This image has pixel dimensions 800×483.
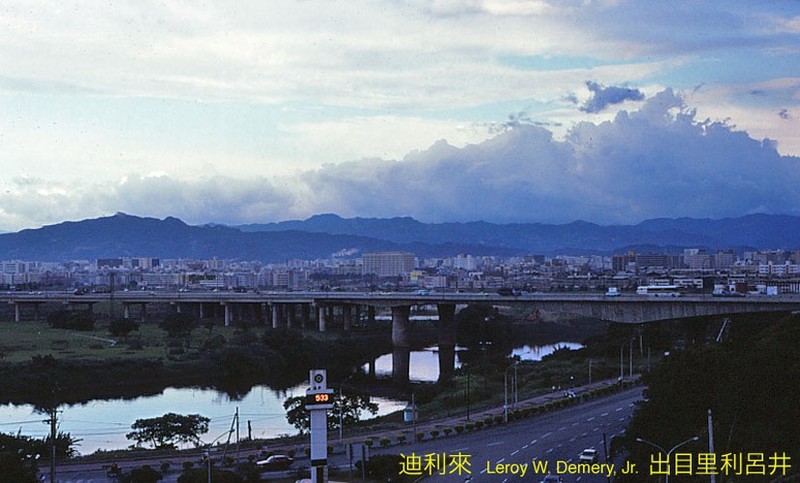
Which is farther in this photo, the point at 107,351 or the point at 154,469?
the point at 107,351

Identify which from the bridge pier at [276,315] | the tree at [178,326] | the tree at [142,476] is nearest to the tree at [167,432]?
the tree at [142,476]

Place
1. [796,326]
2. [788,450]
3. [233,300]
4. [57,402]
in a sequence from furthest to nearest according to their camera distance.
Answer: [233,300] < [57,402] < [796,326] < [788,450]

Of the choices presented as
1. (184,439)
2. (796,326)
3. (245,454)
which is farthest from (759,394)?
(184,439)

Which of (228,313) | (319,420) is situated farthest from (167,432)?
(228,313)

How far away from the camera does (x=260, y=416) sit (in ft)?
150

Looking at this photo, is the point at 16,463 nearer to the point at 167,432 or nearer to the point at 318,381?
the point at 318,381

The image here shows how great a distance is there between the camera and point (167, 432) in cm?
3744

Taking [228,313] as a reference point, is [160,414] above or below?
below

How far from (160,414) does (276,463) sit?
60.3 ft

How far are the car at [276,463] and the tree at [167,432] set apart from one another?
741 cm

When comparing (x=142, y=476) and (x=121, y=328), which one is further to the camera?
(x=121, y=328)

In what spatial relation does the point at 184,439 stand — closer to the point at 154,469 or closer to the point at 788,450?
the point at 154,469

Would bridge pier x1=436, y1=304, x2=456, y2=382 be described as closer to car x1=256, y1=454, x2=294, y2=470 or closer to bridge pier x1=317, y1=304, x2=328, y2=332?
bridge pier x1=317, y1=304, x2=328, y2=332

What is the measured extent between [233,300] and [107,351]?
32831mm
